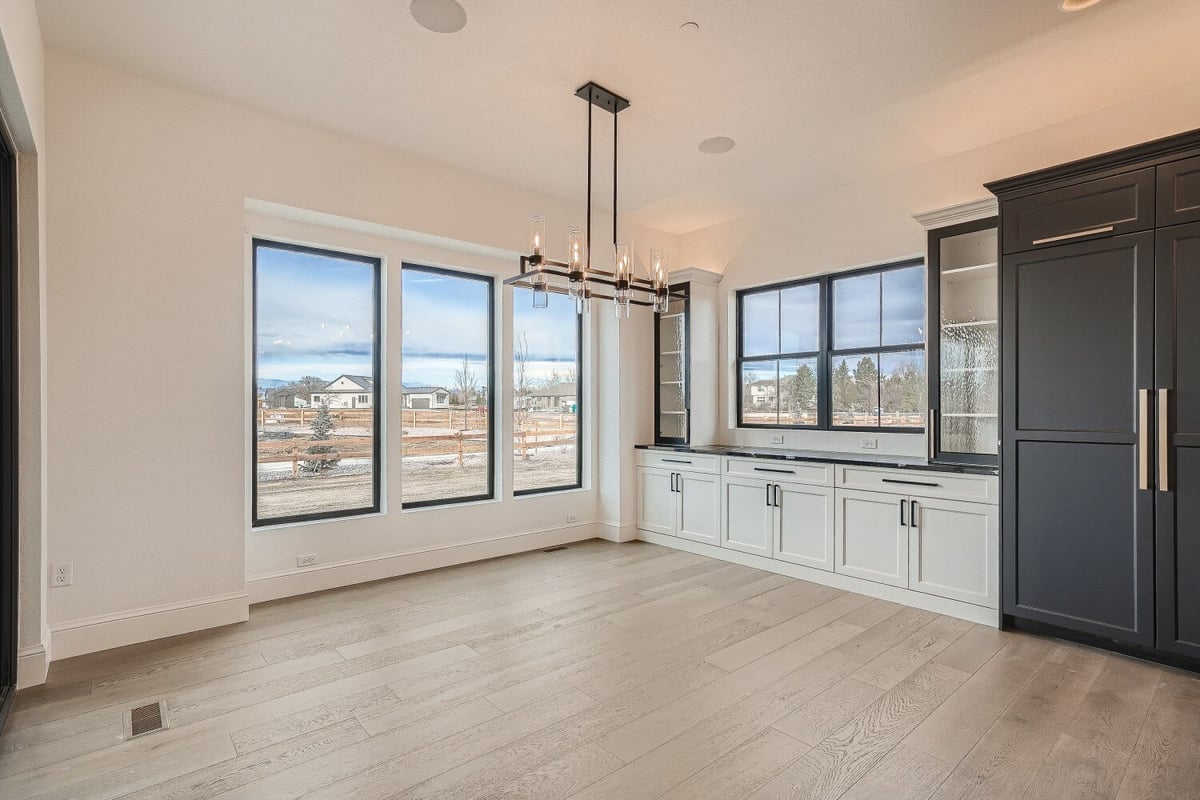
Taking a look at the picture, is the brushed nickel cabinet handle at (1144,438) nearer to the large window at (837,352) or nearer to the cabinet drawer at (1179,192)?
the cabinet drawer at (1179,192)

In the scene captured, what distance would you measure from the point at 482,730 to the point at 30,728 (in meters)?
1.82

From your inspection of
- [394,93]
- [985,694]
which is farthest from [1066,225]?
[394,93]

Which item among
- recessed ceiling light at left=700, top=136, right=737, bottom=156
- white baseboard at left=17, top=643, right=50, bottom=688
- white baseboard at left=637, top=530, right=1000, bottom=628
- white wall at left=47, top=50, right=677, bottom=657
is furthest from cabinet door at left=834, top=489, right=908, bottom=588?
white baseboard at left=17, top=643, right=50, bottom=688

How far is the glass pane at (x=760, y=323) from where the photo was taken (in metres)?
5.48

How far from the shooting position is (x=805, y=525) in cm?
445

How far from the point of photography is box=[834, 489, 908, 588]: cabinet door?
3.94m

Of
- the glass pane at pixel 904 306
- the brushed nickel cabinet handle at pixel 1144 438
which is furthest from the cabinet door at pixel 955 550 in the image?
the glass pane at pixel 904 306

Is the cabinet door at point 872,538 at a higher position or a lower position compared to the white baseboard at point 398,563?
higher

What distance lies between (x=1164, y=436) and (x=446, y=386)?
14.9 feet

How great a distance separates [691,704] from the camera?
8.52 feet

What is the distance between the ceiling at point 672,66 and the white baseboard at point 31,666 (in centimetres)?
294

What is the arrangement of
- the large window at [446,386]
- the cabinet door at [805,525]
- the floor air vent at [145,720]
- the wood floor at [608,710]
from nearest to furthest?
the wood floor at [608,710]
the floor air vent at [145,720]
the cabinet door at [805,525]
the large window at [446,386]

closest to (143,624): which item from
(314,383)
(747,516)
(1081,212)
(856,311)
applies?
(314,383)

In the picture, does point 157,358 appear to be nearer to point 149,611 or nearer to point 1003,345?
point 149,611
